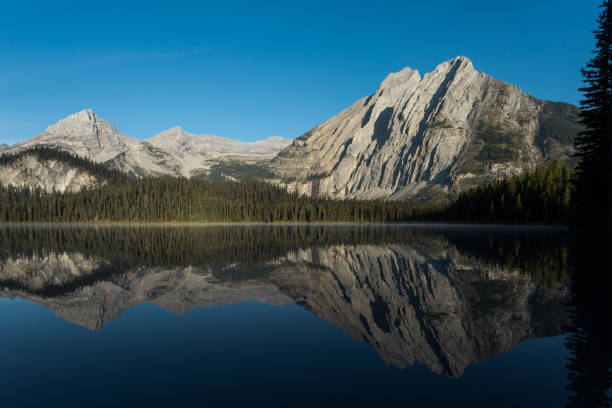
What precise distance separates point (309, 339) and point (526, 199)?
432 feet

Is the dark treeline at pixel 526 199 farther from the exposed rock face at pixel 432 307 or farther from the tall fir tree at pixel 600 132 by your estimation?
the exposed rock face at pixel 432 307

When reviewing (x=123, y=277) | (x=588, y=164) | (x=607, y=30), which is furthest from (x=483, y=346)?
(x=607, y=30)

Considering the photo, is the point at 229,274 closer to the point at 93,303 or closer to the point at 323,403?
the point at 93,303

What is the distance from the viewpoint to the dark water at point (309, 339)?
8.98 meters

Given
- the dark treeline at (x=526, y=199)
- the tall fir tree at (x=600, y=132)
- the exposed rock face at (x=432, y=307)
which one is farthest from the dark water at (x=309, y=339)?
the dark treeline at (x=526, y=199)

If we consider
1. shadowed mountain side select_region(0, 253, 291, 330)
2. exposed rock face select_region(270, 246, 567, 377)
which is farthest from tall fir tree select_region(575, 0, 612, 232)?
shadowed mountain side select_region(0, 253, 291, 330)

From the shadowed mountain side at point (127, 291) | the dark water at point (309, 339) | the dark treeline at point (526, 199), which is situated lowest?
the shadowed mountain side at point (127, 291)

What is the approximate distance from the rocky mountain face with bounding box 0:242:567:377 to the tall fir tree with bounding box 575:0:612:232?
28.3 meters

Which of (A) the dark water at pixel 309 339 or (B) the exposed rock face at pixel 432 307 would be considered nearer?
(A) the dark water at pixel 309 339

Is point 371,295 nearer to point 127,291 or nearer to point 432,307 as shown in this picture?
Answer: point 432,307

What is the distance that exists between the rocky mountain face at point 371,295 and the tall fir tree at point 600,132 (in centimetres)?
2830

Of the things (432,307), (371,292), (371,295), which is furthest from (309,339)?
(371,292)

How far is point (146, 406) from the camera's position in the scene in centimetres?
838

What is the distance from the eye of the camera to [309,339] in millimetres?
13203
